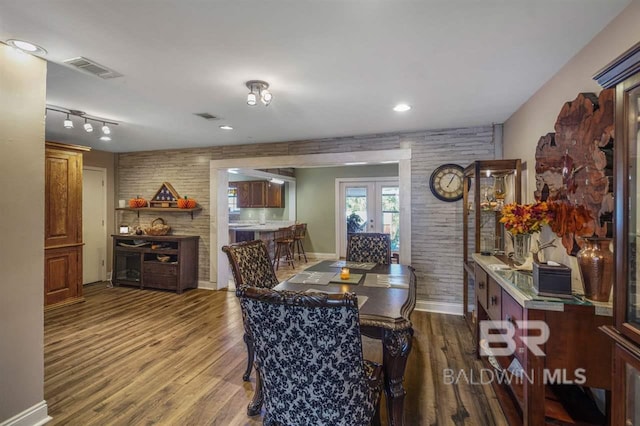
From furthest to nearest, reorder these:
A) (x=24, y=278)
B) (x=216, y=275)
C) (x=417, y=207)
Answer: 1. (x=216, y=275)
2. (x=417, y=207)
3. (x=24, y=278)

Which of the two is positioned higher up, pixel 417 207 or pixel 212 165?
pixel 212 165

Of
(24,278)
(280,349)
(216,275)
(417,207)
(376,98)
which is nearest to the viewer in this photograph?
(280,349)

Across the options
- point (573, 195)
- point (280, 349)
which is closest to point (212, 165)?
point (280, 349)

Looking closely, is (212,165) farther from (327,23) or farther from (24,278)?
(327,23)

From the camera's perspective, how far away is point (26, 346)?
1896 mm

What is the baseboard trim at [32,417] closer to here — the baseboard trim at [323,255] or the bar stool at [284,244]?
the bar stool at [284,244]

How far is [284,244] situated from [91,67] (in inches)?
202

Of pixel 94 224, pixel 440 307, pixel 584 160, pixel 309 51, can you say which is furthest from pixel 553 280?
pixel 94 224

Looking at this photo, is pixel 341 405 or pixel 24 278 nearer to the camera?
pixel 341 405

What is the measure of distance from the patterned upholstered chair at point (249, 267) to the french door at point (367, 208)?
191 inches

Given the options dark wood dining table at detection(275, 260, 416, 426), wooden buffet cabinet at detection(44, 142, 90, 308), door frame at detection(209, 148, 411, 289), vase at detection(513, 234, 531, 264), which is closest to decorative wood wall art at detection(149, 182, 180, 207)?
door frame at detection(209, 148, 411, 289)

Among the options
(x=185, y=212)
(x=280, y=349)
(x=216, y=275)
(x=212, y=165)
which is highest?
(x=212, y=165)

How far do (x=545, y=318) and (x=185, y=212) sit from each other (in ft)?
16.7

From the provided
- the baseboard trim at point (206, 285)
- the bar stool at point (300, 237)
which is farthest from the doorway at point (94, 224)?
the bar stool at point (300, 237)
